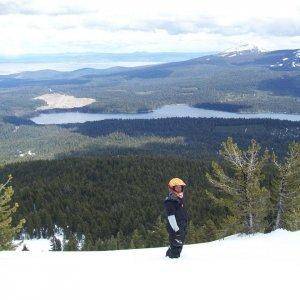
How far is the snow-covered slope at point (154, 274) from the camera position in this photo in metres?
16.2

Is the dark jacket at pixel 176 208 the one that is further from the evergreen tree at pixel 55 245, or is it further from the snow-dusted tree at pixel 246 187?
the evergreen tree at pixel 55 245

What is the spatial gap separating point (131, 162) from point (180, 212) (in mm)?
135005

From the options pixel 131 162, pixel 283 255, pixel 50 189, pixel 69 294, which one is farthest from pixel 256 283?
pixel 131 162

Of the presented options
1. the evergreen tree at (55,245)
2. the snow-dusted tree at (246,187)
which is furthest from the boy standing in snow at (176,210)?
the evergreen tree at (55,245)

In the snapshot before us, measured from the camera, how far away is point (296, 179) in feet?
129

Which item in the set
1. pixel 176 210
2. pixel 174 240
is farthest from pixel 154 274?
pixel 176 210

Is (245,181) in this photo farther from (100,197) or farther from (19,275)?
(100,197)

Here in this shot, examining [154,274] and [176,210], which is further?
[176,210]

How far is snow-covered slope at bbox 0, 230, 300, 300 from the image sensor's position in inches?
639

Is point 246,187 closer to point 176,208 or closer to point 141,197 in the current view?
point 176,208

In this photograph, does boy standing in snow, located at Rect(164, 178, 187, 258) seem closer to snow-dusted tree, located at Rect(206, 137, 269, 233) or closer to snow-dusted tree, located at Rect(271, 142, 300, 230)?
snow-dusted tree, located at Rect(206, 137, 269, 233)

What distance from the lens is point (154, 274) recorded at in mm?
18328

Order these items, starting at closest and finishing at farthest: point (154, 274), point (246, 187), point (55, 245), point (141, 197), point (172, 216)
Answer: point (154, 274) < point (172, 216) < point (246, 187) < point (55, 245) < point (141, 197)

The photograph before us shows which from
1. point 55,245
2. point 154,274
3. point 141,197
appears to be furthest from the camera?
point 141,197
